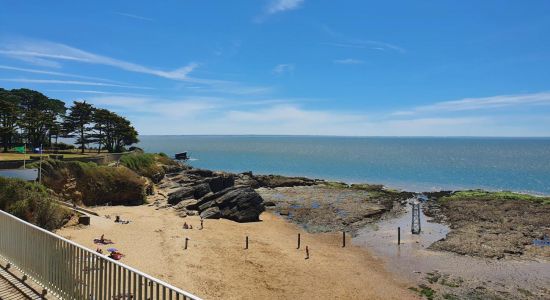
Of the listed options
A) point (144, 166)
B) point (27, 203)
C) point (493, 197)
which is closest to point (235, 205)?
point (27, 203)

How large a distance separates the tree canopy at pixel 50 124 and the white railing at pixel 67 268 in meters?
52.8

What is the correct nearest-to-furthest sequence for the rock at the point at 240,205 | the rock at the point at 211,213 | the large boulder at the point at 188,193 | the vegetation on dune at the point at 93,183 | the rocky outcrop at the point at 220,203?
the vegetation on dune at the point at 93,183
the rock at the point at 211,213
the rock at the point at 240,205
the rocky outcrop at the point at 220,203
the large boulder at the point at 188,193

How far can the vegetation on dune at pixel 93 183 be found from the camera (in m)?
35.3

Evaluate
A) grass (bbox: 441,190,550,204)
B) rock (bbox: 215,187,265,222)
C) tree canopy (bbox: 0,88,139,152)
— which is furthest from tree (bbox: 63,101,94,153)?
grass (bbox: 441,190,550,204)

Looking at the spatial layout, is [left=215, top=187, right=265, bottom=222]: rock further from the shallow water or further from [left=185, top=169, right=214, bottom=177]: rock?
[left=185, top=169, right=214, bottom=177]: rock

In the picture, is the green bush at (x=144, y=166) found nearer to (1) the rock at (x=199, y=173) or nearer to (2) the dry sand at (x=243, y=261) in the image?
(1) the rock at (x=199, y=173)

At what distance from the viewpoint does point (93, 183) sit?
39.0 metres

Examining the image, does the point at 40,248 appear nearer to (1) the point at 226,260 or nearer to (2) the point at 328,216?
(1) the point at 226,260

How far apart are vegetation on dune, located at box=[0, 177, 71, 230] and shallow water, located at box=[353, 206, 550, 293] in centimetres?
2186

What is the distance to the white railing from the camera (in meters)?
7.65

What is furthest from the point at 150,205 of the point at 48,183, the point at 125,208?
the point at 48,183

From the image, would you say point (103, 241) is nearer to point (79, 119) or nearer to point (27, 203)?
point (27, 203)

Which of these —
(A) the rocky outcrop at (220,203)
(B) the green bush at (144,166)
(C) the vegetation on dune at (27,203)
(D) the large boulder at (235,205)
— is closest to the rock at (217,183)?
(A) the rocky outcrop at (220,203)

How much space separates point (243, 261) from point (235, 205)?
15.5 metres
